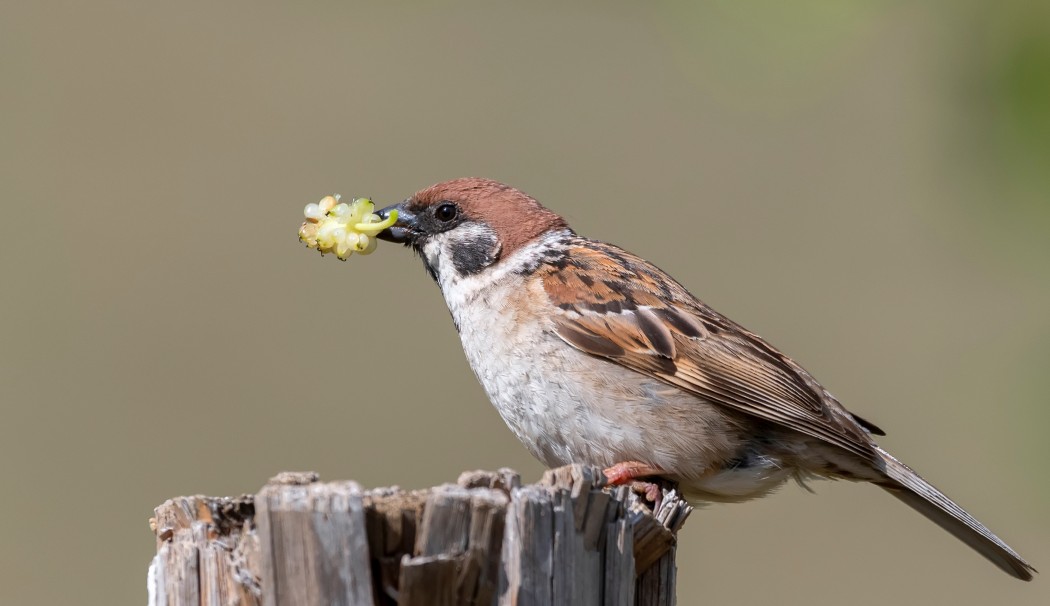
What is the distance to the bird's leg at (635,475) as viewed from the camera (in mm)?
3453

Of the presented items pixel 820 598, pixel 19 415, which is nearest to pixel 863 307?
pixel 820 598

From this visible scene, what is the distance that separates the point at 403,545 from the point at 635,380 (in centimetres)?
171

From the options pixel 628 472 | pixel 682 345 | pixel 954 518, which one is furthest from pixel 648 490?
pixel 954 518

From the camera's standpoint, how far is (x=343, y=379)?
7.56 metres

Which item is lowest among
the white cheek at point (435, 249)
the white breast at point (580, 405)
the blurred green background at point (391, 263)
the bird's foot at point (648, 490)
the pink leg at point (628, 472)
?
the bird's foot at point (648, 490)

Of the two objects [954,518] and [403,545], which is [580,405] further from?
[403,545]

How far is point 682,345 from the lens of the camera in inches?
147

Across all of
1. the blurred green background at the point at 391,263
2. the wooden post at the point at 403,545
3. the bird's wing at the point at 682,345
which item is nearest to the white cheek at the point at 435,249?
the bird's wing at the point at 682,345

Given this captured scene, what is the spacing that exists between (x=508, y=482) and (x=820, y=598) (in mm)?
4583

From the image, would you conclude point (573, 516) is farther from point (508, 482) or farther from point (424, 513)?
point (424, 513)

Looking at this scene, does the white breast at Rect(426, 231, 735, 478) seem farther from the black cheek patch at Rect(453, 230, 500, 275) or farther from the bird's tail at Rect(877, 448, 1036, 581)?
the bird's tail at Rect(877, 448, 1036, 581)

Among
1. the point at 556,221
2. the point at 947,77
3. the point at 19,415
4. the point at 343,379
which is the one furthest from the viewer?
the point at 343,379

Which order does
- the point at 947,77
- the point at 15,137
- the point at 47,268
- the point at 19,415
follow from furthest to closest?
1. the point at 15,137
2. the point at 47,268
3. the point at 19,415
4. the point at 947,77

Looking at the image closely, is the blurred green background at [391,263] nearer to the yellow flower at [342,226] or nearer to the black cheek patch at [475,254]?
the black cheek patch at [475,254]
